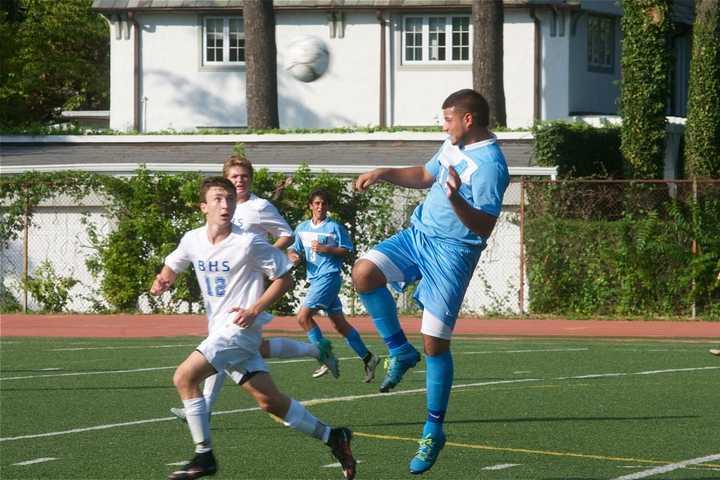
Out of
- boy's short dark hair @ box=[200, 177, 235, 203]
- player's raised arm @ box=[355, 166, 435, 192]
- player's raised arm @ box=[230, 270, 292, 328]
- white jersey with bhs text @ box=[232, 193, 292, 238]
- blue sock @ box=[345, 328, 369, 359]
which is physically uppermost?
player's raised arm @ box=[355, 166, 435, 192]

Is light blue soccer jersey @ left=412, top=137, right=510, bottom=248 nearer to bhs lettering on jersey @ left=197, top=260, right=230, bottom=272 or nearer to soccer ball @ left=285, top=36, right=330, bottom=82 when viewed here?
bhs lettering on jersey @ left=197, top=260, right=230, bottom=272

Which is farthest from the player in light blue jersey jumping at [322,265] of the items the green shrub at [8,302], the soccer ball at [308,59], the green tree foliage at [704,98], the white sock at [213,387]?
the soccer ball at [308,59]

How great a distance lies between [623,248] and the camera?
2333cm

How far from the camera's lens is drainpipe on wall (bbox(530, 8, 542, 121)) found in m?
36.6

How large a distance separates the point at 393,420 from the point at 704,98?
876 inches

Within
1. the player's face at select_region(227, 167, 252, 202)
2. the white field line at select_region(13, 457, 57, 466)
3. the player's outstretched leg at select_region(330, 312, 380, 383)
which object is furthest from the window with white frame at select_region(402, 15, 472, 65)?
the white field line at select_region(13, 457, 57, 466)

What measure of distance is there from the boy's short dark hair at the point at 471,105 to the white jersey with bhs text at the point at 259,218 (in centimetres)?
338

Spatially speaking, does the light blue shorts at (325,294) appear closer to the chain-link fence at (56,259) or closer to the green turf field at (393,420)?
the green turf field at (393,420)

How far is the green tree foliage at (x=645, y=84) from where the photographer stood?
30.1 metres

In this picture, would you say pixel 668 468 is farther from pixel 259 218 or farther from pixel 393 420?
pixel 259 218

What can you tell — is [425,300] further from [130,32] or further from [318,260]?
[130,32]

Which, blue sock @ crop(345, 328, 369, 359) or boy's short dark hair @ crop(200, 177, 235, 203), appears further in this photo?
blue sock @ crop(345, 328, 369, 359)

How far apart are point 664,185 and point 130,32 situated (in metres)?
18.2

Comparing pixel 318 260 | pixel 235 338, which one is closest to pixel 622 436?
pixel 235 338
